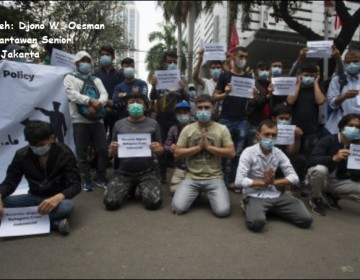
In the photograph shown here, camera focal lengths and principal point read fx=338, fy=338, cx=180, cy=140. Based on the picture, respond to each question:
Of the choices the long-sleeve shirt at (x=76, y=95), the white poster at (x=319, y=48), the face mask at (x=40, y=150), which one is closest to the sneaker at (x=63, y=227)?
the face mask at (x=40, y=150)

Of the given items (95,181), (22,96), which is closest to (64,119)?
(22,96)

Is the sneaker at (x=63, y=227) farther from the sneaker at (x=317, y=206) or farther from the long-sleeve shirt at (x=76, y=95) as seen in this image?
the sneaker at (x=317, y=206)

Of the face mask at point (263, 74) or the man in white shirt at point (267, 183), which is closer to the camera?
the man in white shirt at point (267, 183)

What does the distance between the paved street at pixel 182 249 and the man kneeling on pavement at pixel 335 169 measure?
1.04 ft

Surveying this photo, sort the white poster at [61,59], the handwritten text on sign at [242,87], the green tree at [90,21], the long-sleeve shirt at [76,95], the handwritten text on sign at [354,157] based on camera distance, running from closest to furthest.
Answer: the handwritten text on sign at [354,157], the long-sleeve shirt at [76,95], the handwritten text on sign at [242,87], the white poster at [61,59], the green tree at [90,21]

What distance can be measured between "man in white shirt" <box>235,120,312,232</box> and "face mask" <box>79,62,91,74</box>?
102 inches

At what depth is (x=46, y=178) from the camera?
371cm

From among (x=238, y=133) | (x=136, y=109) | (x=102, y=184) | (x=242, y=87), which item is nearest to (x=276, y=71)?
(x=242, y=87)

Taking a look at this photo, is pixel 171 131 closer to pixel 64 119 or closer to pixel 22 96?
pixel 64 119

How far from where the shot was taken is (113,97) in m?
5.32

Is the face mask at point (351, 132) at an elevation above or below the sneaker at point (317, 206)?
above

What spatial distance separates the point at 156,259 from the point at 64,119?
10.6ft

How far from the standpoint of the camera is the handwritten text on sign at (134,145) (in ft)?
14.3

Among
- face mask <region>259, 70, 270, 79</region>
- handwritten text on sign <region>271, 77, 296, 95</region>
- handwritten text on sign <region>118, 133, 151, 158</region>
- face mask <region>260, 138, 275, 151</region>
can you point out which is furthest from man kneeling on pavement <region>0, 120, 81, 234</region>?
face mask <region>259, 70, 270, 79</region>
